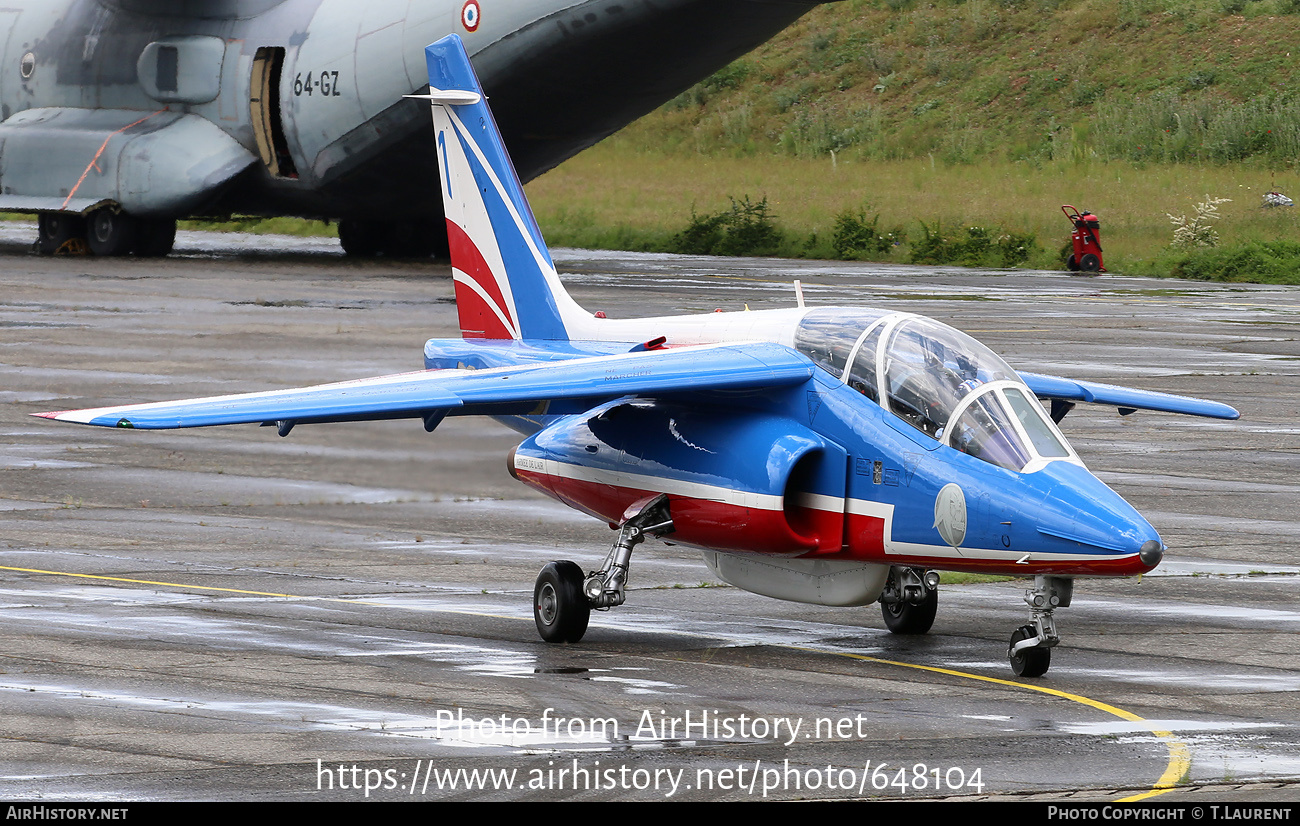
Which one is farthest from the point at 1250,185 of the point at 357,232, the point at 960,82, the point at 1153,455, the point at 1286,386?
the point at 1153,455

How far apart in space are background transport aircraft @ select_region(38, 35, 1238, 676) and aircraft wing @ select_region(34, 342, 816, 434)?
0.06 ft

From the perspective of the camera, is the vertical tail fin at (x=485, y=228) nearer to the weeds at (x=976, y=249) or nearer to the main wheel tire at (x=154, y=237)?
the main wheel tire at (x=154, y=237)

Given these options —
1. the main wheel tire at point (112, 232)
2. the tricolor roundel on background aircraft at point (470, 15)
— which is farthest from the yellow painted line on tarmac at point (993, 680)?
the main wheel tire at point (112, 232)

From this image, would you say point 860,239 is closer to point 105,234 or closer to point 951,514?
point 105,234

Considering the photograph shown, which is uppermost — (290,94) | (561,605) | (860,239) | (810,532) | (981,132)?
(290,94)

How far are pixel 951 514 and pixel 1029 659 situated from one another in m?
1.10

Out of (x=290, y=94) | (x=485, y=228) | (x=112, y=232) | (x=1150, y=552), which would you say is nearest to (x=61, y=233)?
(x=112, y=232)

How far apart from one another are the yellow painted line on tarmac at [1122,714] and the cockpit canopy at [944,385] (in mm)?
1448

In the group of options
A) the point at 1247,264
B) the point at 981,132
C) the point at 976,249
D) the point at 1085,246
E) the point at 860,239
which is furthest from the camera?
the point at 981,132

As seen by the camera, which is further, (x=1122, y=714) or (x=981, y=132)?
(x=981, y=132)

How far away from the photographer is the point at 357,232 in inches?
2058

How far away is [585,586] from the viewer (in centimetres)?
1332

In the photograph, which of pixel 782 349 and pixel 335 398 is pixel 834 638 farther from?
pixel 335 398

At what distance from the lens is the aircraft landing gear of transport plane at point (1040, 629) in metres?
11.9
